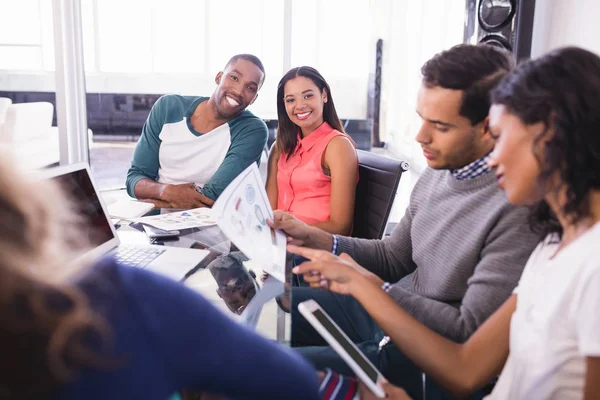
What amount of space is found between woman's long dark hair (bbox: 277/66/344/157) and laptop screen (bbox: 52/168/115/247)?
119cm

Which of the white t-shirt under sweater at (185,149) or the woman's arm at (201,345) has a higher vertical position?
the woman's arm at (201,345)

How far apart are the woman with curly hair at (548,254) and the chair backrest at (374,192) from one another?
1017 millimetres

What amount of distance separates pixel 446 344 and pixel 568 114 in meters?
0.50

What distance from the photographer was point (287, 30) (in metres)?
4.20

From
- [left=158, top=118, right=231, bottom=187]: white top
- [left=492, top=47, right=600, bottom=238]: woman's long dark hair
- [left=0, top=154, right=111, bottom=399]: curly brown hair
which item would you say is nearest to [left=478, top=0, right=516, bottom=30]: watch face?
[left=158, top=118, right=231, bottom=187]: white top

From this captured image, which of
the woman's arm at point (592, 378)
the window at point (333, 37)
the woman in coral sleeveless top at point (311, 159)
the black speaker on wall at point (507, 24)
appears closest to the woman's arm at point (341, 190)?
the woman in coral sleeveless top at point (311, 159)

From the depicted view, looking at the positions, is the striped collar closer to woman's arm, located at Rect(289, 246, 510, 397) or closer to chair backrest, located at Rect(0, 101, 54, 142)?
woman's arm, located at Rect(289, 246, 510, 397)

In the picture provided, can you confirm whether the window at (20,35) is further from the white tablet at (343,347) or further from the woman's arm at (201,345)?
the woman's arm at (201,345)

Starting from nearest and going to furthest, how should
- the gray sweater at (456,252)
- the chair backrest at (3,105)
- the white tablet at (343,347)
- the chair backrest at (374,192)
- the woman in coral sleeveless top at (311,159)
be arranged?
the white tablet at (343,347) → the gray sweater at (456,252) → the chair backrest at (374,192) → the woman in coral sleeveless top at (311,159) → the chair backrest at (3,105)

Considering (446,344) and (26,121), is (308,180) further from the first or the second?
(26,121)

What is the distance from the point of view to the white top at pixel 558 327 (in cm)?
89

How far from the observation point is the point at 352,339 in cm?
165

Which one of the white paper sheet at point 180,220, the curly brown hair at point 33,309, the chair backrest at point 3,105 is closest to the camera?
the curly brown hair at point 33,309

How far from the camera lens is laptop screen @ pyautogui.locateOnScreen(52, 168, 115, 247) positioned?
63.6 inches
